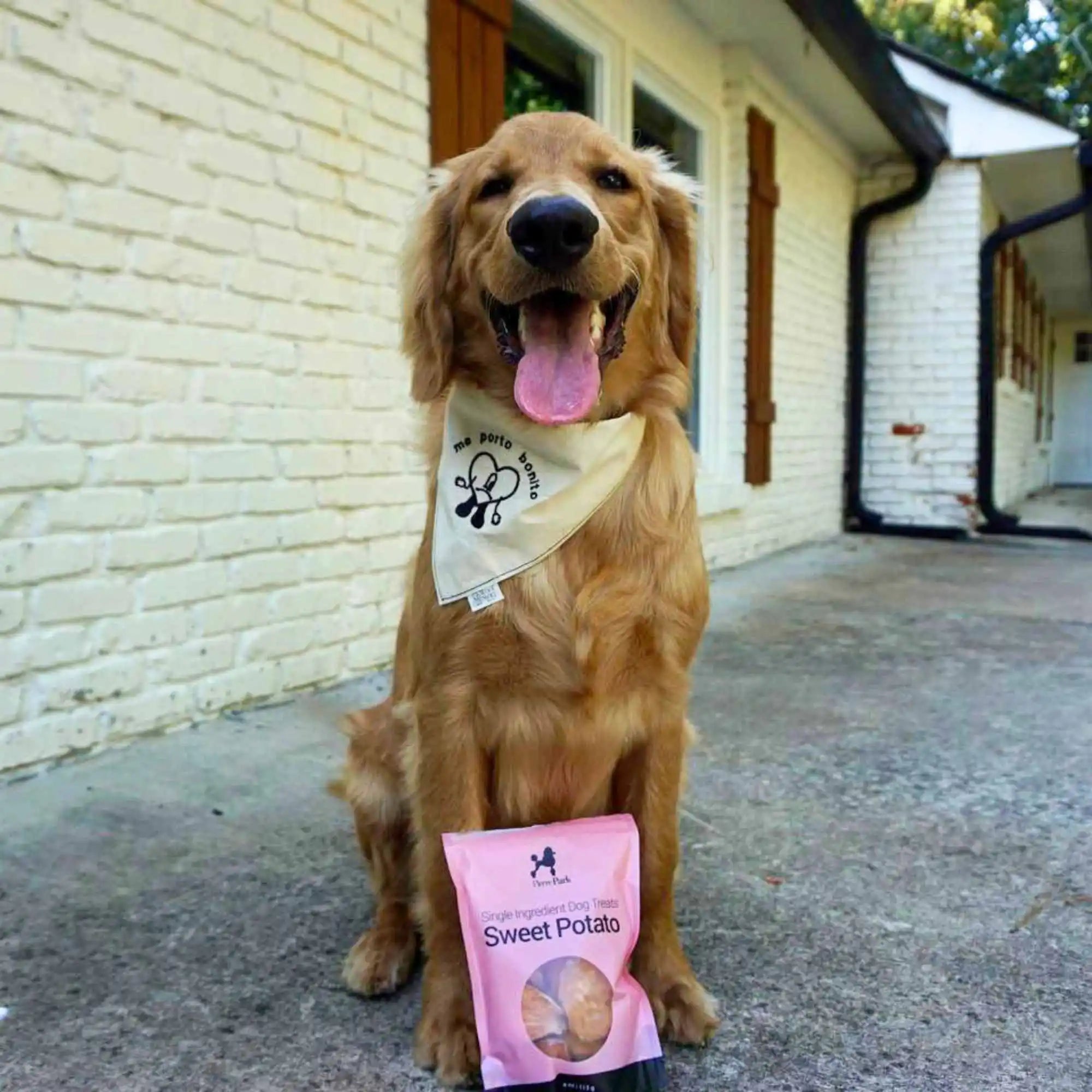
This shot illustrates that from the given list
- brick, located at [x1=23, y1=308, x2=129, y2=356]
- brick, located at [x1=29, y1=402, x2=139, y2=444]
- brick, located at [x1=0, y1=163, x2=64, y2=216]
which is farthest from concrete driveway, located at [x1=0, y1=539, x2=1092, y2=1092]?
brick, located at [x1=0, y1=163, x2=64, y2=216]

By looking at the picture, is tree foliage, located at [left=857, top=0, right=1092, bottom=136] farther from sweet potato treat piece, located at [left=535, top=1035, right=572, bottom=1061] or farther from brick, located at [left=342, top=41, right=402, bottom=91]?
sweet potato treat piece, located at [left=535, top=1035, right=572, bottom=1061]

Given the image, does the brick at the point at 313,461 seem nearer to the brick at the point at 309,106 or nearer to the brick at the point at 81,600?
the brick at the point at 81,600

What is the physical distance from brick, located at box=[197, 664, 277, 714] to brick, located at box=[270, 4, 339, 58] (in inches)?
83.6

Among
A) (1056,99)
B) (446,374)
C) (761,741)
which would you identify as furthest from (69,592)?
(1056,99)

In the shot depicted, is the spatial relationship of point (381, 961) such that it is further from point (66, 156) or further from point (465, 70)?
point (465, 70)

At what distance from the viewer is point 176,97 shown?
10.5ft

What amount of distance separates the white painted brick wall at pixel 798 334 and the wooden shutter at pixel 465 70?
303 centimetres

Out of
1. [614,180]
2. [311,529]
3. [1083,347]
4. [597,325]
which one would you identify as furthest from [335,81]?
[1083,347]

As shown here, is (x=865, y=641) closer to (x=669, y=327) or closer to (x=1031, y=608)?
(x=1031, y=608)

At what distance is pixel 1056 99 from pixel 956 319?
14.0 metres

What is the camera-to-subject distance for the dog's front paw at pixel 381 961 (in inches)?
74.5

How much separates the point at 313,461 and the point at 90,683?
3.71 feet

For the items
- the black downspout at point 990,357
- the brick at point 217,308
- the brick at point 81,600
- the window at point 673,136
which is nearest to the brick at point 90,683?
the brick at point 81,600

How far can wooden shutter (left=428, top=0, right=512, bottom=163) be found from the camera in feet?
14.0
